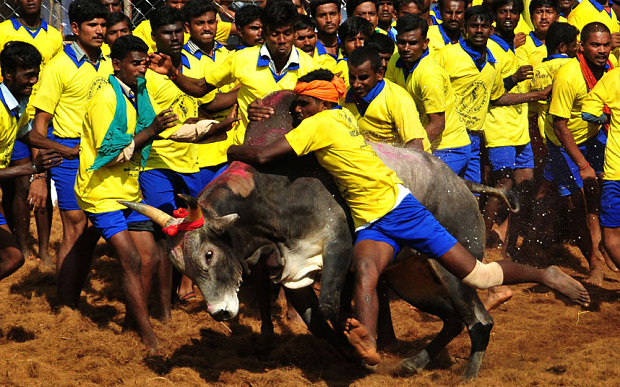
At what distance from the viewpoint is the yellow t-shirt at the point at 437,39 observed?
32.7ft

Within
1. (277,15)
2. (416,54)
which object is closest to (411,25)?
(416,54)

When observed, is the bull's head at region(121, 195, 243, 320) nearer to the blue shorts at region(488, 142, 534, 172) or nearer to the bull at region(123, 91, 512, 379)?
the bull at region(123, 91, 512, 379)

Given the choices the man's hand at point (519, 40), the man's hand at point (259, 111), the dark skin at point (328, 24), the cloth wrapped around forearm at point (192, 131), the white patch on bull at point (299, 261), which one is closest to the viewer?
the white patch on bull at point (299, 261)

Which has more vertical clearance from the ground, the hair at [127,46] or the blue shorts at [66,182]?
the hair at [127,46]

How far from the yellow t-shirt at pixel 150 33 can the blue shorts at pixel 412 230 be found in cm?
375

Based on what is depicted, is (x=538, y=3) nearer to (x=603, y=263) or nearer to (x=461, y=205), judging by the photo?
(x=603, y=263)

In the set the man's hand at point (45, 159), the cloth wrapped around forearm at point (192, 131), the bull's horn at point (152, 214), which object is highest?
the cloth wrapped around forearm at point (192, 131)

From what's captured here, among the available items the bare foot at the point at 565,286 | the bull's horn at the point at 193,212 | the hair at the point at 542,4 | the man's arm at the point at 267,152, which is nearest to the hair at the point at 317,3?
the hair at the point at 542,4

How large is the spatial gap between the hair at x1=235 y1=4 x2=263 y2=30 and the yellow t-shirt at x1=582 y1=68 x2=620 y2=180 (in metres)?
3.31

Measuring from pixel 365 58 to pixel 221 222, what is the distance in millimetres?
2017

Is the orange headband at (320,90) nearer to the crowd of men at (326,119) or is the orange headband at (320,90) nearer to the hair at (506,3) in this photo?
the crowd of men at (326,119)

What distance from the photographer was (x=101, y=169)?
7.15 metres

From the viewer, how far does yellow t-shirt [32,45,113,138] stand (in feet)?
26.7

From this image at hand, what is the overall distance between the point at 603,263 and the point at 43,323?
566 cm
